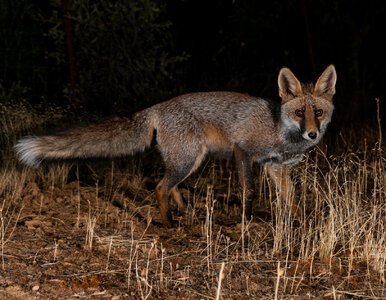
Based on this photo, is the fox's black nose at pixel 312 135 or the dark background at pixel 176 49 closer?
the fox's black nose at pixel 312 135

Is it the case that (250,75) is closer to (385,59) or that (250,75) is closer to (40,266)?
(385,59)

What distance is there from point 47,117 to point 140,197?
230cm

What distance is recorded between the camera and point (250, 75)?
1170 cm

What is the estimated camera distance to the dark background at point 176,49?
932 cm

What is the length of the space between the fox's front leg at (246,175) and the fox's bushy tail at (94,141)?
3.59ft

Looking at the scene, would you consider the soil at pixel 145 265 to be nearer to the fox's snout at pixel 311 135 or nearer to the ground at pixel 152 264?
the ground at pixel 152 264

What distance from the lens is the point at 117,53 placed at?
9.53 metres

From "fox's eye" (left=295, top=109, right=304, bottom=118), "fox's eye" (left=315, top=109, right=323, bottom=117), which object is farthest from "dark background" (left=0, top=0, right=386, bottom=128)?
"fox's eye" (left=315, top=109, right=323, bottom=117)

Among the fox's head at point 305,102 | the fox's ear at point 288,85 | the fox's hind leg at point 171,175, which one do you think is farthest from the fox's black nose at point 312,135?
the fox's hind leg at point 171,175

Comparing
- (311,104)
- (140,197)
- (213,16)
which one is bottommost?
(140,197)

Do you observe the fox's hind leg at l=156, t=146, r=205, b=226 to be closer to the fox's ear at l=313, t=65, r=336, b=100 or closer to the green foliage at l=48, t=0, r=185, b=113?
the fox's ear at l=313, t=65, r=336, b=100

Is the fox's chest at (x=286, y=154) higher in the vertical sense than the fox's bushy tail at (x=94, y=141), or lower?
lower

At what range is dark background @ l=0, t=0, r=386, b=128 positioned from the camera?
9320mm

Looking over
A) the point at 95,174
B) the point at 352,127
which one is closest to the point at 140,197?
the point at 95,174
